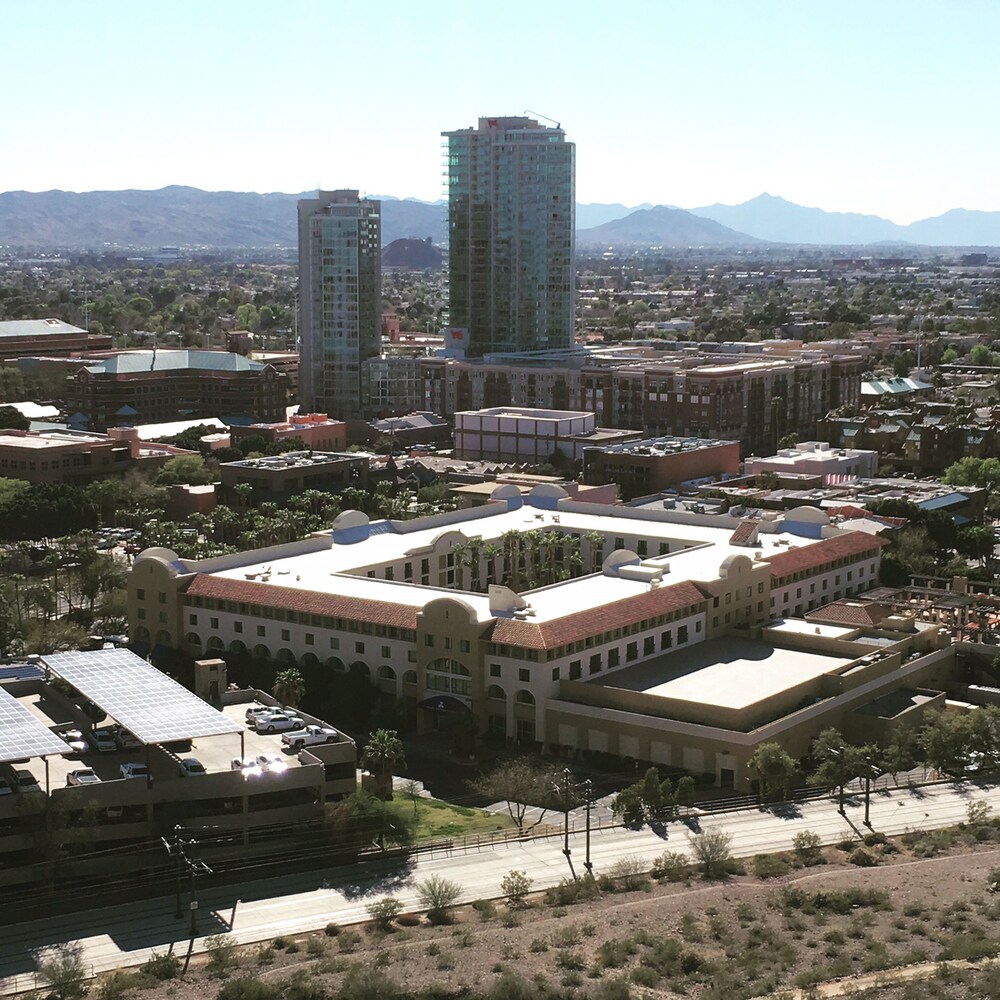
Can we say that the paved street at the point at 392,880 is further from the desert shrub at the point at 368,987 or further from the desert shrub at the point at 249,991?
the desert shrub at the point at 368,987

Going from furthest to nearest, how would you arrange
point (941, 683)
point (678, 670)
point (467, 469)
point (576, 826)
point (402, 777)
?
point (467, 469) → point (941, 683) → point (678, 670) → point (402, 777) → point (576, 826)

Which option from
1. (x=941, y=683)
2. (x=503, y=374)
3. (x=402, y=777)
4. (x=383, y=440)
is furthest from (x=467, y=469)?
(x=402, y=777)

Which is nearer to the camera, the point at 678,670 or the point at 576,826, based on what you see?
the point at 576,826

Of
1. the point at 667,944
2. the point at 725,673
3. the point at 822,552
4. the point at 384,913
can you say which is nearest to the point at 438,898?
the point at 384,913

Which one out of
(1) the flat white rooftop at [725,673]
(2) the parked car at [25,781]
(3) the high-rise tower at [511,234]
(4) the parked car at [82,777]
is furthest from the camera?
(3) the high-rise tower at [511,234]

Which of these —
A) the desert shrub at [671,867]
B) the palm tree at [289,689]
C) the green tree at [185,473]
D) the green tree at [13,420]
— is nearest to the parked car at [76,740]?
the palm tree at [289,689]

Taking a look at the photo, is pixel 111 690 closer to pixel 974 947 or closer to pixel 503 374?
pixel 974 947

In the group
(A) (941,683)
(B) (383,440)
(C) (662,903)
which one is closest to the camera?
(C) (662,903)
